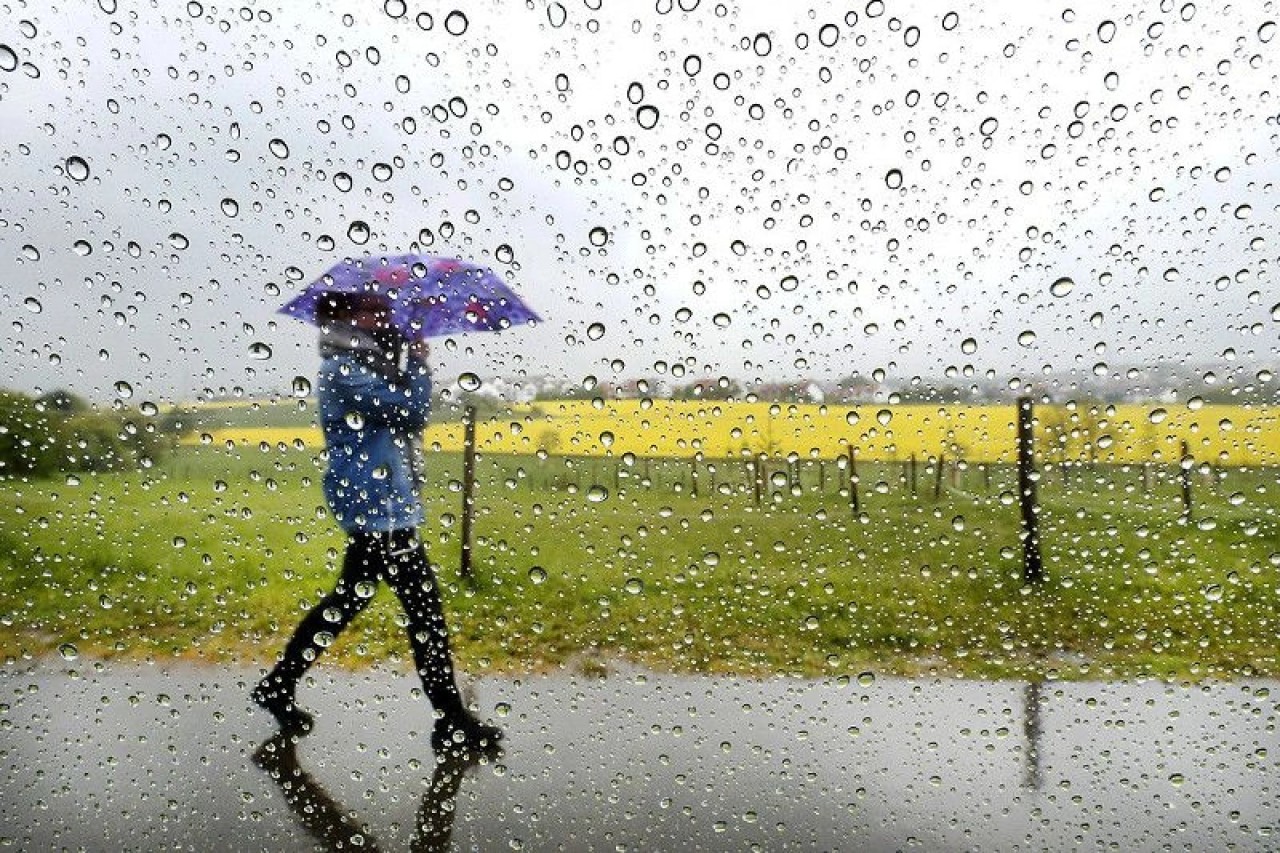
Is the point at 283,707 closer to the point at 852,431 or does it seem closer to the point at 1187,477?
the point at 852,431

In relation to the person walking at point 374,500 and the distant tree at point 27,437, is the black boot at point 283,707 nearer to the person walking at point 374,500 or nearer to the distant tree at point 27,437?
the person walking at point 374,500

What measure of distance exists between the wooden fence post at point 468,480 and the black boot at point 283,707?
16.3 inches

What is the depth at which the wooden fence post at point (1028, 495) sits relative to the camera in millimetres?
1149

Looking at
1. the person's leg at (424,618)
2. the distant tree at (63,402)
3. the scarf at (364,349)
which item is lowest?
the person's leg at (424,618)

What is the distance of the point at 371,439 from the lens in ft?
3.66

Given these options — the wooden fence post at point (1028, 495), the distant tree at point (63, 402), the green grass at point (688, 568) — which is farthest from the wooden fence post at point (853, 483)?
the distant tree at point (63, 402)

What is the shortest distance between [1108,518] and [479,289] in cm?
116

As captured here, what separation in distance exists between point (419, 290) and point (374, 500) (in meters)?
0.36

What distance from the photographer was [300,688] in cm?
121

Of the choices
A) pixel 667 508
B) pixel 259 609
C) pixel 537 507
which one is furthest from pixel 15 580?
pixel 667 508

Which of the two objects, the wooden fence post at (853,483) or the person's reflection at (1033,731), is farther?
the person's reflection at (1033,731)

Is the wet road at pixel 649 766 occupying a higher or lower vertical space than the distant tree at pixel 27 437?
lower

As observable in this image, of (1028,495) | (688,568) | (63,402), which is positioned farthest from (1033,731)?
(63,402)

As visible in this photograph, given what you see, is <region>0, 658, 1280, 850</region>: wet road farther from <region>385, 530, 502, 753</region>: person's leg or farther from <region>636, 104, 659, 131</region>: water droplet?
<region>636, 104, 659, 131</region>: water droplet
